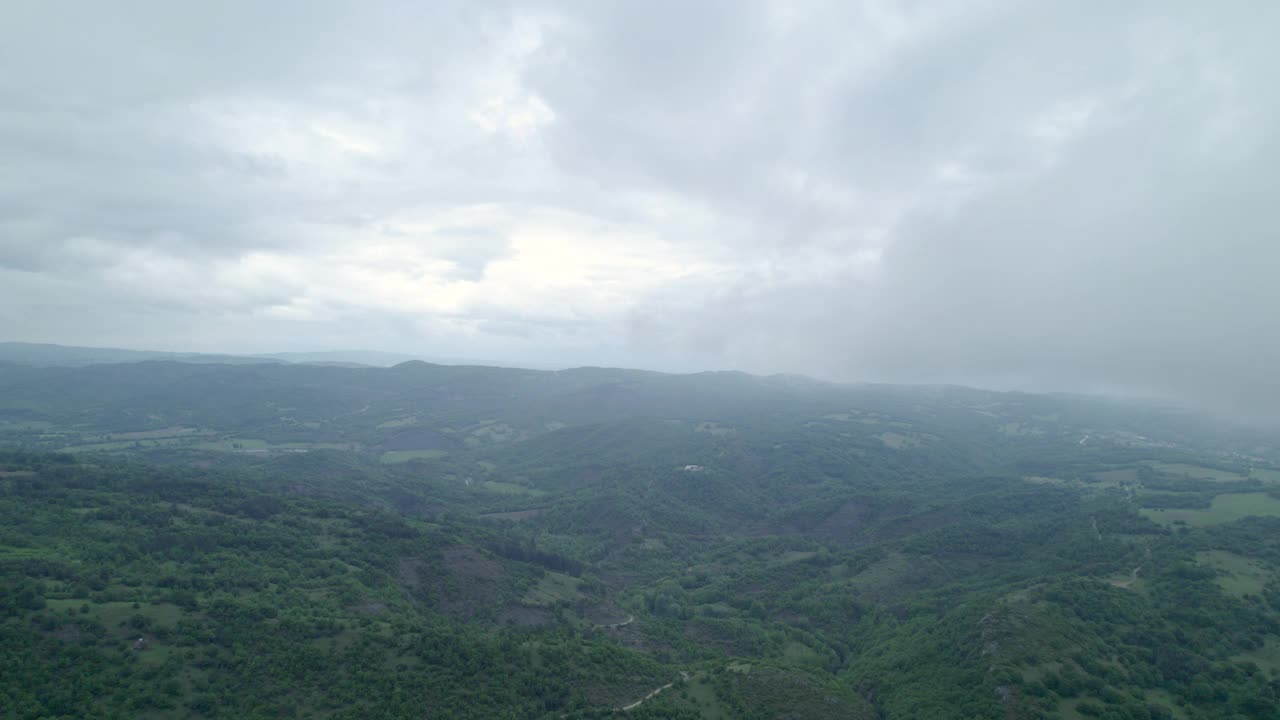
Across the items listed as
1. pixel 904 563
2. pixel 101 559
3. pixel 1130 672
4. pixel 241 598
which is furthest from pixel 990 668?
pixel 101 559

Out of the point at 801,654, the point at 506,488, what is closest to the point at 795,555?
the point at 801,654

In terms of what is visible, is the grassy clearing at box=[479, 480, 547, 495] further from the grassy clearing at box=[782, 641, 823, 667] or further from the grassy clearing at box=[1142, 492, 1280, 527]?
the grassy clearing at box=[1142, 492, 1280, 527]

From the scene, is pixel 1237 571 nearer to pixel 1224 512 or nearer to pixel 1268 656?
pixel 1268 656

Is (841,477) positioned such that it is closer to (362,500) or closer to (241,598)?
(362,500)

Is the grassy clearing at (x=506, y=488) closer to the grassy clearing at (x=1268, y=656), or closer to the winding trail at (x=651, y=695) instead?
the winding trail at (x=651, y=695)

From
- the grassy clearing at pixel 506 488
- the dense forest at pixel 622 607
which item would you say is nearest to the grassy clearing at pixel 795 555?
the dense forest at pixel 622 607
